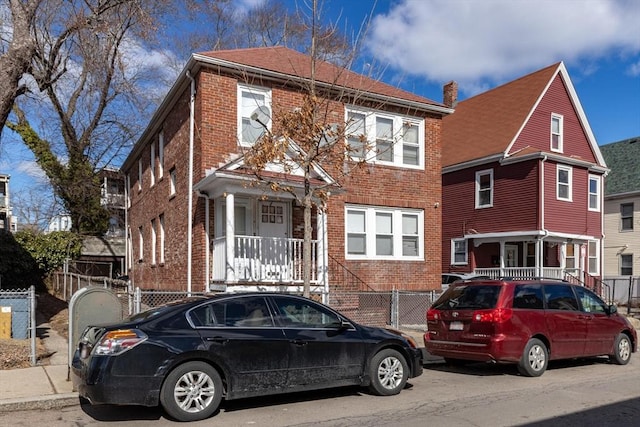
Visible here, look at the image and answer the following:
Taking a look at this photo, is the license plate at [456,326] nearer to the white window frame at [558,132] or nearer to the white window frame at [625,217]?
the white window frame at [558,132]

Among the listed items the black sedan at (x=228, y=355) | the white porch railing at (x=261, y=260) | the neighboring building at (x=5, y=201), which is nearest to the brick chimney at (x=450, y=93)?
the white porch railing at (x=261, y=260)

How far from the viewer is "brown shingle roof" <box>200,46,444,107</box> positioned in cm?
1419

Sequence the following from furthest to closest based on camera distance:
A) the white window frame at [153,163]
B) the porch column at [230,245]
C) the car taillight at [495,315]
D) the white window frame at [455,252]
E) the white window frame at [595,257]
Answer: the white window frame at [595,257] < the white window frame at [455,252] < the white window frame at [153,163] < the porch column at [230,245] < the car taillight at [495,315]

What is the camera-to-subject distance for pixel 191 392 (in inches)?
242

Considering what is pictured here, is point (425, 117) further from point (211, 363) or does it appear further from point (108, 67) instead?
point (108, 67)

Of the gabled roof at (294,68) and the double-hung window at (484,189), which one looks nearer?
the gabled roof at (294,68)

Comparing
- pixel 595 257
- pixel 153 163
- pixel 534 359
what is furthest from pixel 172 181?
pixel 595 257

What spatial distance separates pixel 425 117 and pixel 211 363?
12.5 metres

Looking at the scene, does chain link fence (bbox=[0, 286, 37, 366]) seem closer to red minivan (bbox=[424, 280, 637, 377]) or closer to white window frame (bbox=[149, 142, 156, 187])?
red minivan (bbox=[424, 280, 637, 377])

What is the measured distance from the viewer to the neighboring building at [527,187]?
2200cm

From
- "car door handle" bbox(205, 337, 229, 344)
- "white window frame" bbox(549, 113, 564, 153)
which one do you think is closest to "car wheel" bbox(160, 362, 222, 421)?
"car door handle" bbox(205, 337, 229, 344)

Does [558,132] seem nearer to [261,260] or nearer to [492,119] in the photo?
[492,119]

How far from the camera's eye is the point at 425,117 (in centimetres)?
1702

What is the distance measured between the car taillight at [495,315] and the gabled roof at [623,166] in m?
23.6
